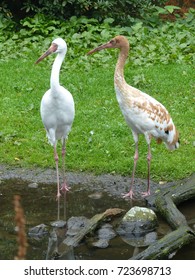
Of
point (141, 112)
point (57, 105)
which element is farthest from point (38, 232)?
point (141, 112)

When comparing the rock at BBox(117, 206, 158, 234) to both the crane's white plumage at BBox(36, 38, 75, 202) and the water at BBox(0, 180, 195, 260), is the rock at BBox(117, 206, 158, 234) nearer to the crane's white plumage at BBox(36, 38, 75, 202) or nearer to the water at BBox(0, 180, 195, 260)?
the water at BBox(0, 180, 195, 260)

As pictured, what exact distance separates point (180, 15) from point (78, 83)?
18.9ft

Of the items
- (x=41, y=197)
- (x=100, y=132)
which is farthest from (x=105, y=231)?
(x=100, y=132)

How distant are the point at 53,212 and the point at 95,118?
305 cm

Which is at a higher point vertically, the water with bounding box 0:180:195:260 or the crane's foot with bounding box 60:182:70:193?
the water with bounding box 0:180:195:260

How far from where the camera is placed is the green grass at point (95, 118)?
27.2ft

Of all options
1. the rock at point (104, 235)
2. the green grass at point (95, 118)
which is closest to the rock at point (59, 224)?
the rock at point (104, 235)

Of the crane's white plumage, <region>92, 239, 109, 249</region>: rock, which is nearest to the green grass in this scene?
the crane's white plumage

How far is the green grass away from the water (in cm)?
72

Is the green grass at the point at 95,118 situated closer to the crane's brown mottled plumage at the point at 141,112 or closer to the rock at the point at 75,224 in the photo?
the crane's brown mottled plumage at the point at 141,112

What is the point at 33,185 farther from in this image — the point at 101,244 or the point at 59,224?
the point at 101,244

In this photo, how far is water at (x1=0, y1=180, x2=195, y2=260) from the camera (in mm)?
5766

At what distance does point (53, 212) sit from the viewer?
22.8 feet

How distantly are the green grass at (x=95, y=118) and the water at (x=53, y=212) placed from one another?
0.72 m
